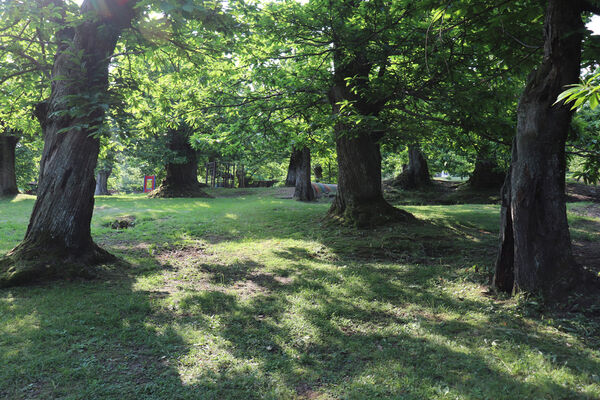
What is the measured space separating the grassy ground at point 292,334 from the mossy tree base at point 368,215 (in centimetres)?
202

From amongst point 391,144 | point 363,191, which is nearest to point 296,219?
point 363,191

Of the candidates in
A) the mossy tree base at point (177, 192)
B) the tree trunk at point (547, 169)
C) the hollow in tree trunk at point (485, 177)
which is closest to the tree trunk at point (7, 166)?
the mossy tree base at point (177, 192)

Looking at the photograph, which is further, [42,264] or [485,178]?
[485,178]

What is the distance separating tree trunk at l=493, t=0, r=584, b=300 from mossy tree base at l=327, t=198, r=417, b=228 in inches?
193

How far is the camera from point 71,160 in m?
6.13

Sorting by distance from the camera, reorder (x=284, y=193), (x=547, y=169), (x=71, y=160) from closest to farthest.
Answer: (x=547, y=169)
(x=71, y=160)
(x=284, y=193)

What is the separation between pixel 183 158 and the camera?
21.1 m

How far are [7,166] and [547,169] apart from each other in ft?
84.9

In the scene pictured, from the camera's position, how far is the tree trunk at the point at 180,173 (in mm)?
21922

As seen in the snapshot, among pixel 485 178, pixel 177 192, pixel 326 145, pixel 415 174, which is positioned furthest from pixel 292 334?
pixel 415 174

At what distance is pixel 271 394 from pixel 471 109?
6.50 m

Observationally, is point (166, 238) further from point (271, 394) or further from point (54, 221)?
point (271, 394)

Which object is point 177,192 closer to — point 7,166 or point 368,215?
point 7,166

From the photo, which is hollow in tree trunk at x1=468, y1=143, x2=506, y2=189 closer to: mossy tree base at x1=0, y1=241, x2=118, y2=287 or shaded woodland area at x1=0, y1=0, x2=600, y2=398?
shaded woodland area at x1=0, y1=0, x2=600, y2=398
